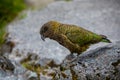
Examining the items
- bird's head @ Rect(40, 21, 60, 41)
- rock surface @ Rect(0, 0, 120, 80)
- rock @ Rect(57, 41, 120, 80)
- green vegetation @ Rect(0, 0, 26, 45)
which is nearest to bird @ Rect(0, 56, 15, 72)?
rock surface @ Rect(0, 0, 120, 80)

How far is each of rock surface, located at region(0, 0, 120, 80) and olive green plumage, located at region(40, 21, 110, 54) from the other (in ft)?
0.53

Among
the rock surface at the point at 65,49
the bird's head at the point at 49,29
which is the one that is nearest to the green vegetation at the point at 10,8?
the rock surface at the point at 65,49

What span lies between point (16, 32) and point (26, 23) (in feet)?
1.97

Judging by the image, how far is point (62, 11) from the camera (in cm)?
1134

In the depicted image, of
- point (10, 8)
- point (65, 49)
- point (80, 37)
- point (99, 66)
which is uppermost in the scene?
point (10, 8)

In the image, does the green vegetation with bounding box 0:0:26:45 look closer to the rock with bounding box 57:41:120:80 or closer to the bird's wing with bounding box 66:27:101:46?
the bird's wing with bounding box 66:27:101:46

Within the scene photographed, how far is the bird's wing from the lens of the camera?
272 inches

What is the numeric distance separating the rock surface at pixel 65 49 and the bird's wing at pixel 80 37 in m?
Result: 0.18

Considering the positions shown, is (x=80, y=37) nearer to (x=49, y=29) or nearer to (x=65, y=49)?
(x=49, y=29)

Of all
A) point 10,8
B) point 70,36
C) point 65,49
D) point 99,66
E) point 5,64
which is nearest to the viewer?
point 99,66

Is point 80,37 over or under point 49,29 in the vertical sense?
under

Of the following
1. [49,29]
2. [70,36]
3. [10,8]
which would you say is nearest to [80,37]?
[70,36]

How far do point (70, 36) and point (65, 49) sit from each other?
230 cm

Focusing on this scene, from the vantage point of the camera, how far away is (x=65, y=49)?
920 centimetres
